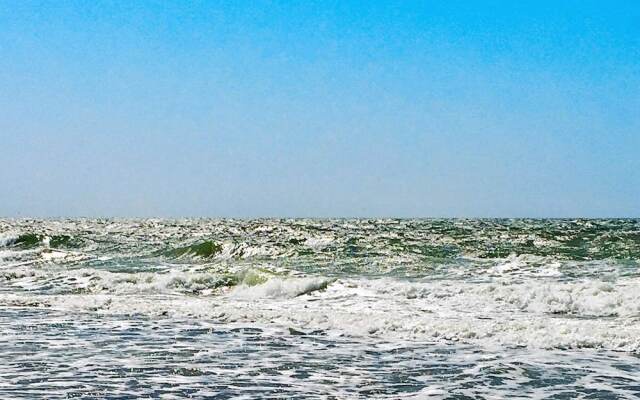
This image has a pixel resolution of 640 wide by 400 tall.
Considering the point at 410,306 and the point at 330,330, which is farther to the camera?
the point at 410,306

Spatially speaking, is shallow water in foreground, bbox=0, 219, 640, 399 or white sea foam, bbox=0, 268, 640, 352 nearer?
shallow water in foreground, bbox=0, 219, 640, 399

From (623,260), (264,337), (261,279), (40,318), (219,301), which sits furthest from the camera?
(623,260)

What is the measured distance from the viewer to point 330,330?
1427 cm

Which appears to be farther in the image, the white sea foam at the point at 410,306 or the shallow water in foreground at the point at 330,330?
the white sea foam at the point at 410,306

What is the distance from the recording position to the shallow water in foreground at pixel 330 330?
9500mm

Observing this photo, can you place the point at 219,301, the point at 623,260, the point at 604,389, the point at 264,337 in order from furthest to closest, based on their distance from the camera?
the point at 623,260 < the point at 219,301 < the point at 264,337 < the point at 604,389

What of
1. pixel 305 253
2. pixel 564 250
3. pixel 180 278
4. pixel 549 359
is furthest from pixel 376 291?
pixel 564 250

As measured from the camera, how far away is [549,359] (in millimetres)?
11141

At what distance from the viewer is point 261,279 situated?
23906 millimetres

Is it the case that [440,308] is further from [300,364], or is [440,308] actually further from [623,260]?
[623,260]

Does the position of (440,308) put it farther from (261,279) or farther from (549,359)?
(261,279)

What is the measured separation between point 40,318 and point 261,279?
347 inches

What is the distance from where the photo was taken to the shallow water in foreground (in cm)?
950

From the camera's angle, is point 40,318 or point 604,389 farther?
point 40,318
